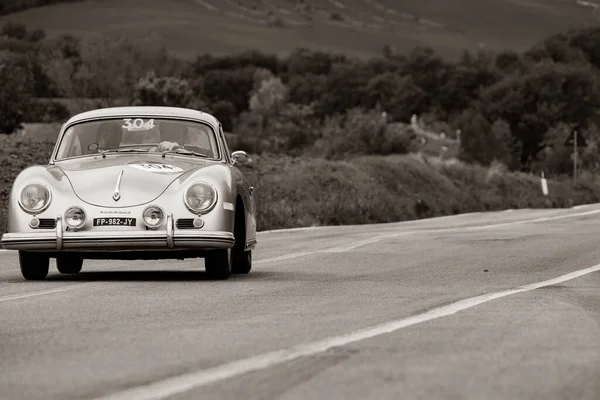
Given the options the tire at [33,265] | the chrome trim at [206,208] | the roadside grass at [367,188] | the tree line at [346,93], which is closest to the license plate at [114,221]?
the chrome trim at [206,208]

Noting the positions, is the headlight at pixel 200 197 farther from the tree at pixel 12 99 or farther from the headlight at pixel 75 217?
the tree at pixel 12 99

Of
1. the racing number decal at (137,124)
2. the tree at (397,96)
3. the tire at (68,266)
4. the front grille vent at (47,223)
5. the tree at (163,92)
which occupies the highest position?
the racing number decal at (137,124)

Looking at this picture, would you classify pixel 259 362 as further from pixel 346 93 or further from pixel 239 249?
pixel 346 93

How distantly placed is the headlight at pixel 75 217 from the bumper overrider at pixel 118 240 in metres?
0.06

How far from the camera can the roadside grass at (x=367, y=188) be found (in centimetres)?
3319

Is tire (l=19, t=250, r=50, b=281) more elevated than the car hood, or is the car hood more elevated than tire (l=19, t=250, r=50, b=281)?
the car hood

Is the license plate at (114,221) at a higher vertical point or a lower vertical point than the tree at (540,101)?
higher

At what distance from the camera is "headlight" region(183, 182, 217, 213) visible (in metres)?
13.1

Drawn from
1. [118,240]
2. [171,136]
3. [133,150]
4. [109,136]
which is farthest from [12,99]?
[118,240]

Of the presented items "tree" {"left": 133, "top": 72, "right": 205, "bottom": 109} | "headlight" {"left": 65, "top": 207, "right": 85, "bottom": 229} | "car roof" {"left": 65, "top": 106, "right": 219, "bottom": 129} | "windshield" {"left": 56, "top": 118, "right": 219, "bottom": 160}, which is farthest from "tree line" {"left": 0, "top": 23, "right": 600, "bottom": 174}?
"headlight" {"left": 65, "top": 207, "right": 85, "bottom": 229}

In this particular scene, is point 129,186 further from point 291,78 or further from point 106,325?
point 291,78

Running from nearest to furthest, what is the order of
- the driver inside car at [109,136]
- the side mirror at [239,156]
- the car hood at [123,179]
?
the car hood at [123,179] < the driver inside car at [109,136] < the side mirror at [239,156]

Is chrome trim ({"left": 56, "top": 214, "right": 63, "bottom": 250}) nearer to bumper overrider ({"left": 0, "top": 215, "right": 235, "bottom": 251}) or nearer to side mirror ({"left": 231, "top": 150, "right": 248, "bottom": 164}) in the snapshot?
bumper overrider ({"left": 0, "top": 215, "right": 235, "bottom": 251})

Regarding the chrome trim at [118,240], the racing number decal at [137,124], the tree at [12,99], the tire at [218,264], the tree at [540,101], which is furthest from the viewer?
the tree at [540,101]
